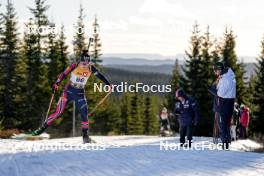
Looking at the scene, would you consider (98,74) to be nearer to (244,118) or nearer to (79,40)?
(244,118)

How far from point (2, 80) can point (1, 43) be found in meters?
3.48

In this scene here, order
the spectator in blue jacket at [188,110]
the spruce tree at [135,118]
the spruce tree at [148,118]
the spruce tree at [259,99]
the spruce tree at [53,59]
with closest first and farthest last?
the spectator in blue jacket at [188,110] < the spruce tree at [259,99] < the spruce tree at [53,59] < the spruce tree at [135,118] < the spruce tree at [148,118]

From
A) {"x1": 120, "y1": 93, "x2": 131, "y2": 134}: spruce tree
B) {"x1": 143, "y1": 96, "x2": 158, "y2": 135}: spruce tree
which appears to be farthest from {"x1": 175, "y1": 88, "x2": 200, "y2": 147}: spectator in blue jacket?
{"x1": 143, "y1": 96, "x2": 158, "y2": 135}: spruce tree

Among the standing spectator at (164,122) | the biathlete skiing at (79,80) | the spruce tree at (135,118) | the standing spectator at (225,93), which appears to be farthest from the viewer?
the spruce tree at (135,118)

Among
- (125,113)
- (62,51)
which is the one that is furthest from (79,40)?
(125,113)

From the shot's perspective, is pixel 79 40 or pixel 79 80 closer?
pixel 79 80

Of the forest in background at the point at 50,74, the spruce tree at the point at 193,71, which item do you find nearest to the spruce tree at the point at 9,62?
the forest in background at the point at 50,74

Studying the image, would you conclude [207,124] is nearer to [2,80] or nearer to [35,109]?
[35,109]

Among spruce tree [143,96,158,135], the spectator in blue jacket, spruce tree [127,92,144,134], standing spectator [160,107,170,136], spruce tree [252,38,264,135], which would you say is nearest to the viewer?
the spectator in blue jacket

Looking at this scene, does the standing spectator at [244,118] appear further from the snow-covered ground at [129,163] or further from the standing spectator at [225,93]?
the snow-covered ground at [129,163]

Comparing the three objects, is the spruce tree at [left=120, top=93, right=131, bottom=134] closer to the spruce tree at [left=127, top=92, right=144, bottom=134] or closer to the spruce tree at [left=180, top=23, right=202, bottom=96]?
the spruce tree at [left=127, top=92, right=144, bottom=134]

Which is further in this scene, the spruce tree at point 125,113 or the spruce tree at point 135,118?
the spruce tree at point 125,113

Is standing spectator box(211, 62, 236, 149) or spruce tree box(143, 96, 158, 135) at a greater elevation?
standing spectator box(211, 62, 236, 149)

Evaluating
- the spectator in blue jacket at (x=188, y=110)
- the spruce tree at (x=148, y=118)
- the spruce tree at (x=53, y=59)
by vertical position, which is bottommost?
the spruce tree at (x=148, y=118)
